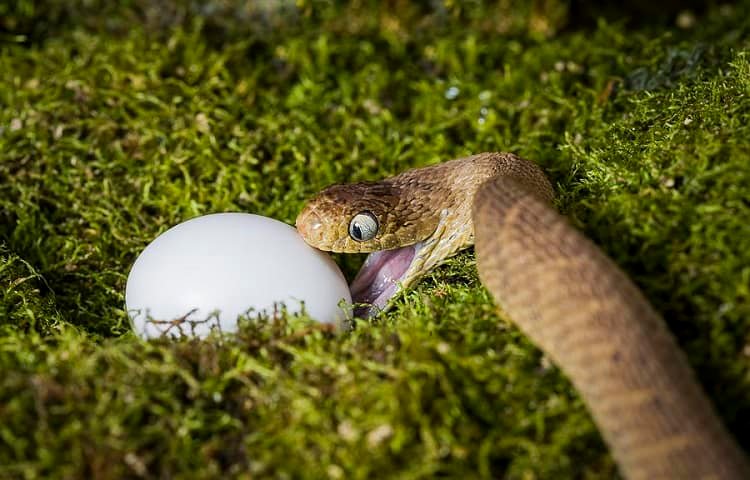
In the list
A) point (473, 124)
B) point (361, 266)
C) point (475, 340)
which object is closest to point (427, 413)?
point (475, 340)

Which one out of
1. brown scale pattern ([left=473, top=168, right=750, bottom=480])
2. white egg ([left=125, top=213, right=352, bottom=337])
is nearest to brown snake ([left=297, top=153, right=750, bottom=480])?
brown scale pattern ([left=473, top=168, right=750, bottom=480])

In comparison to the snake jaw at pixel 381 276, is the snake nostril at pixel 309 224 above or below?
above

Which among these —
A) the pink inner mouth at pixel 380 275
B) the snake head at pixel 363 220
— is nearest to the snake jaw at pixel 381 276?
the pink inner mouth at pixel 380 275

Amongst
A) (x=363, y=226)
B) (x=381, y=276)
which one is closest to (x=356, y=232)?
(x=363, y=226)

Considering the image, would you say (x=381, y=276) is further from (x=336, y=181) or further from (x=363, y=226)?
(x=336, y=181)

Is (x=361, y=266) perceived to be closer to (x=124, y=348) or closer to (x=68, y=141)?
(x=124, y=348)

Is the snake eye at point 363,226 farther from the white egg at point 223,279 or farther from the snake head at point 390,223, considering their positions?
the white egg at point 223,279
